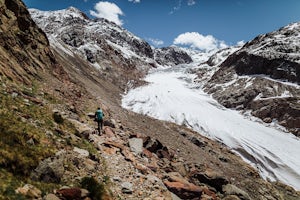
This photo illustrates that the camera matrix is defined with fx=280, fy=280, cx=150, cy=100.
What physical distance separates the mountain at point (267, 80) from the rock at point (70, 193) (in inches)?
2273

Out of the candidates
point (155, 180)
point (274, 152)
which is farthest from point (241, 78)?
point (155, 180)

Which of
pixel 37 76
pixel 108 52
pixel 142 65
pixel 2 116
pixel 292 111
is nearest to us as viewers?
pixel 2 116

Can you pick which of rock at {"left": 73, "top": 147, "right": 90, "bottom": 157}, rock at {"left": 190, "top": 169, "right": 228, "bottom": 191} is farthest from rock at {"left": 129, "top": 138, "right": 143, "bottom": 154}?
rock at {"left": 73, "top": 147, "right": 90, "bottom": 157}

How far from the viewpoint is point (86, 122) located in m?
19.9

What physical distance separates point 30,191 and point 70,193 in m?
1.35

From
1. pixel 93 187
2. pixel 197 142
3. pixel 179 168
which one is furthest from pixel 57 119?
pixel 197 142

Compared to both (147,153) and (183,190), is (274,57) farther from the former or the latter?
(183,190)

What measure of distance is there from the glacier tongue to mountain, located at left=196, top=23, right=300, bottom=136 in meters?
4.08

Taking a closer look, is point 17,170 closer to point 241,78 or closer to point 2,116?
point 2,116

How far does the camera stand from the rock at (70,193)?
953 centimetres

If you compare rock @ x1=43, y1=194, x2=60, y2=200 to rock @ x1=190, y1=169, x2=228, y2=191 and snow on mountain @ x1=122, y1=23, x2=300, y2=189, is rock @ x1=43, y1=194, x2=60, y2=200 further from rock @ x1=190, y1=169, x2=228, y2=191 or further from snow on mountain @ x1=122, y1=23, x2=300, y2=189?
snow on mountain @ x1=122, y1=23, x2=300, y2=189

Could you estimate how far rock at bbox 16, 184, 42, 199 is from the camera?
8.60m

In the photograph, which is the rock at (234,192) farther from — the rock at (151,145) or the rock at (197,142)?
the rock at (197,142)

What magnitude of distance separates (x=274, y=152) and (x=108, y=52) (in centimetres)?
8318
